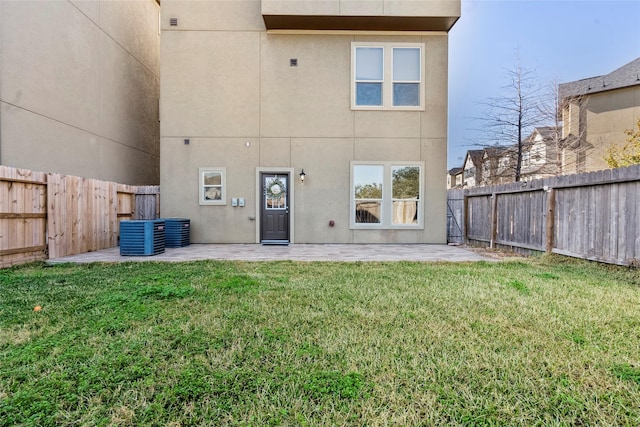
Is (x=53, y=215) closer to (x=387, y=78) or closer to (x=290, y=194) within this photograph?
(x=290, y=194)

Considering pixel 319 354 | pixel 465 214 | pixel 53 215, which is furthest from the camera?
pixel 465 214

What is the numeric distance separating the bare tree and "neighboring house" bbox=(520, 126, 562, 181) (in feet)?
1.73

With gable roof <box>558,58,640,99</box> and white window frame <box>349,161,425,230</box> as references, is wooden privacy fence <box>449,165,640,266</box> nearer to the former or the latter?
white window frame <box>349,161,425,230</box>

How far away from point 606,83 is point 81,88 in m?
25.2

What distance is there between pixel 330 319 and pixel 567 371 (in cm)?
177

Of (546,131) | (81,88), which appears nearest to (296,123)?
(81,88)

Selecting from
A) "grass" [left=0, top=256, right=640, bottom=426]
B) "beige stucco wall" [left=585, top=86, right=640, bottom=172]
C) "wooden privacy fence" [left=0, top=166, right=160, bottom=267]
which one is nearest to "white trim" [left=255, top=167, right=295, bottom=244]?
"wooden privacy fence" [left=0, top=166, right=160, bottom=267]

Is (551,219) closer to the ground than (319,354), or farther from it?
farther from it

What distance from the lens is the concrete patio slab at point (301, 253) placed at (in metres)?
6.64

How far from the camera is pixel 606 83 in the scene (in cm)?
1844

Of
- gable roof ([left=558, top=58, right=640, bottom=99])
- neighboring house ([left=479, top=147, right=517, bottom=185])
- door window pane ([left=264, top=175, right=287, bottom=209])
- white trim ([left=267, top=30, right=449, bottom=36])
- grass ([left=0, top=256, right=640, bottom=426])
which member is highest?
gable roof ([left=558, top=58, right=640, bottom=99])

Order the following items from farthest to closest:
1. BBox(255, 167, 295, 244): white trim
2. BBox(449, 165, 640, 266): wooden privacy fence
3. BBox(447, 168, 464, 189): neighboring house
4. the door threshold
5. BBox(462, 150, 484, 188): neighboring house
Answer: BBox(447, 168, 464, 189): neighboring house → BBox(462, 150, 484, 188): neighboring house → BBox(255, 167, 295, 244): white trim → the door threshold → BBox(449, 165, 640, 266): wooden privacy fence

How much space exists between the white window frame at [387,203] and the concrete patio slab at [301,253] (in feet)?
1.99

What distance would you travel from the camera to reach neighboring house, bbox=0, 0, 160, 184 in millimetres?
6691
